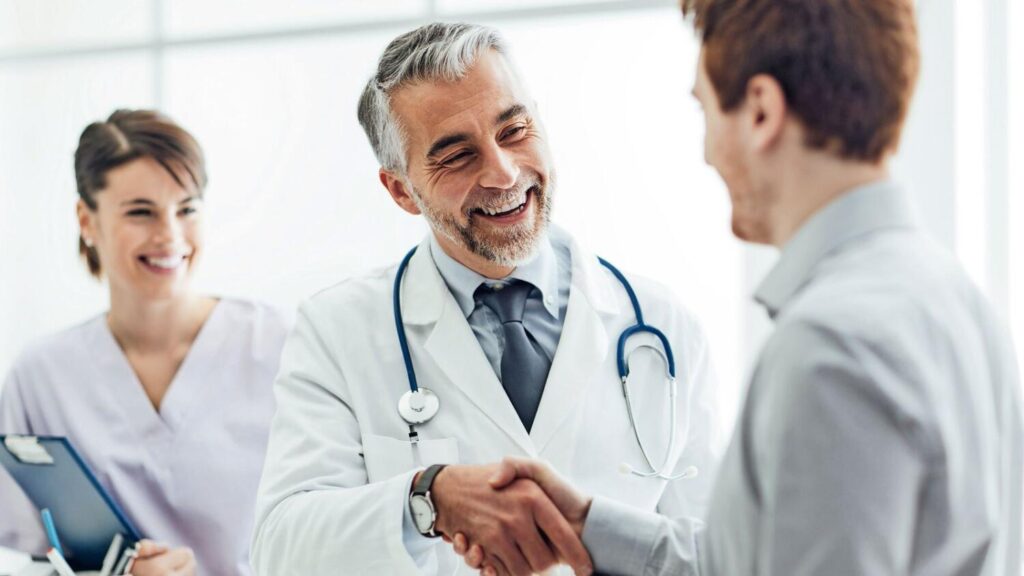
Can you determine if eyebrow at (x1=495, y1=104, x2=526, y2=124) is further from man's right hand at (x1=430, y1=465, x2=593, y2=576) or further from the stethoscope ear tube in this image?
man's right hand at (x1=430, y1=465, x2=593, y2=576)

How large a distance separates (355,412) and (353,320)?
6.3 inches

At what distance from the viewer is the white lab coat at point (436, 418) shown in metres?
1.50

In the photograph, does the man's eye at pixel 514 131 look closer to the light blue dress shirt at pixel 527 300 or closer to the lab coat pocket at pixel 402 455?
the light blue dress shirt at pixel 527 300

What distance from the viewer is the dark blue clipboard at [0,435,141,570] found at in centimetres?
200

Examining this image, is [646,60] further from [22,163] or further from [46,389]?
[22,163]

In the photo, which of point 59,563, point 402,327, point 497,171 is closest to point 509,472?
point 402,327

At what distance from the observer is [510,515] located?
1.33 metres

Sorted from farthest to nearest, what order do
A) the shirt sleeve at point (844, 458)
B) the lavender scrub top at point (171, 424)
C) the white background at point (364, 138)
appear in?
the white background at point (364, 138) → the lavender scrub top at point (171, 424) → the shirt sleeve at point (844, 458)

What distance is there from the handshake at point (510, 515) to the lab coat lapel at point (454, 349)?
16 cm

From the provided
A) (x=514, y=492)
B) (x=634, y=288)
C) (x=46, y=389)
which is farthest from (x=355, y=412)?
(x=46, y=389)

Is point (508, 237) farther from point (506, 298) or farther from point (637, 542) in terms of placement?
point (637, 542)

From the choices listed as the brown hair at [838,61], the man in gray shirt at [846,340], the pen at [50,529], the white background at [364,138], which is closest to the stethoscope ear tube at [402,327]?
the man in gray shirt at [846,340]

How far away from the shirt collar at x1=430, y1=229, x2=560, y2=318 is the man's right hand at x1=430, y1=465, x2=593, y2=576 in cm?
36

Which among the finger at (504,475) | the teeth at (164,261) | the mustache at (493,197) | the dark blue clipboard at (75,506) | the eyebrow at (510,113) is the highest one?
the eyebrow at (510,113)
